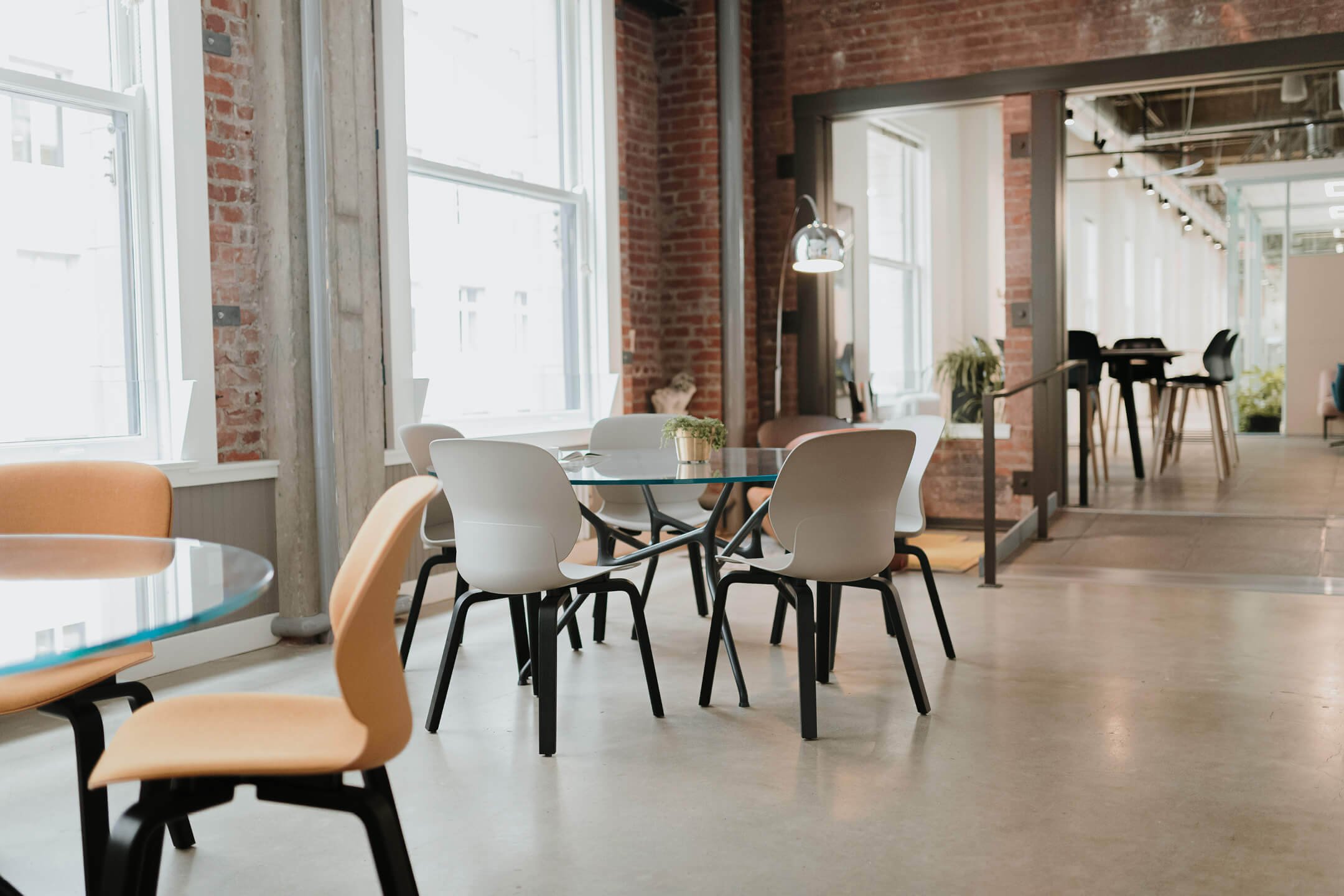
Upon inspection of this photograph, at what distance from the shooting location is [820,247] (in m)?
5.68

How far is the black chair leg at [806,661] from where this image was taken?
11.0 feet

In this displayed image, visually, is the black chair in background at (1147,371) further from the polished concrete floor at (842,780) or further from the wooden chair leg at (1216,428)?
the polished concrete floor at (842,780)

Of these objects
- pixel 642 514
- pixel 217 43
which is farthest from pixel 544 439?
pixel 217 43

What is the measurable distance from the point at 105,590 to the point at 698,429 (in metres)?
2.50

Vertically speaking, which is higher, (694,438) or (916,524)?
(694,438)

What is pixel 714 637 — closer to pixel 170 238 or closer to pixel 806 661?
pixel 806 661

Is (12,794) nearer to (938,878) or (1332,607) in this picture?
(938,878)

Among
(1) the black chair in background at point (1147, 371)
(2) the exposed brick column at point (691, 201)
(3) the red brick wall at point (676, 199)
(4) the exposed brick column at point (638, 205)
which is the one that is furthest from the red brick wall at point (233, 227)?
(1) the black chair in background at point (1147, 371)

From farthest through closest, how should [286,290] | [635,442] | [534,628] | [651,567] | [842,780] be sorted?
[635,442]
[651,567]
[286,290]
[534,628]
[842,780]

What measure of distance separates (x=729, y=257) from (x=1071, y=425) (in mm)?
2801

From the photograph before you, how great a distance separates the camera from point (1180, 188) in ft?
35.4

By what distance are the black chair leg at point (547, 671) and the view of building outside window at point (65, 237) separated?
79.1 inches

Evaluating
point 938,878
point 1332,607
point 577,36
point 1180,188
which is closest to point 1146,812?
point 938,878

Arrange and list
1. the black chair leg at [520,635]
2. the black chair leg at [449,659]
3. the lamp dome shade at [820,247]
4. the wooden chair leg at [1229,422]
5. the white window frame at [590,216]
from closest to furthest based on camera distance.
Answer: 1. the black chair leg at [449,659]
2. the black chair leg at [520,635]
3. the lamp dome shade at [820,247]
4. the white window frame at [590,216]
5. the wooden chair leg at [1229,422]
